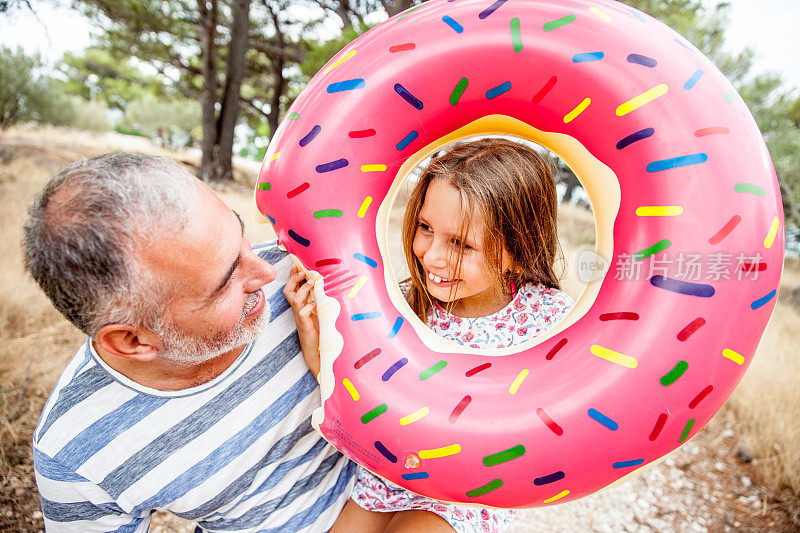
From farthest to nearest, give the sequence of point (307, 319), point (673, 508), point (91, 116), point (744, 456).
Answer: point (91, 116)
point (744, 456)
point (673, 508)
point (307, 319)

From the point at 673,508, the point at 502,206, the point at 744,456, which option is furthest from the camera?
the point at 744,456

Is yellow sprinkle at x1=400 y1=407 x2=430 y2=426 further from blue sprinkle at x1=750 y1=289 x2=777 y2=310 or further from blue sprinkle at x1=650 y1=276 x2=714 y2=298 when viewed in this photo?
blue sprinkle at x1=750 y1=289 x2=777 y2=310

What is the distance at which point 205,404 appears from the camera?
38.9 inches

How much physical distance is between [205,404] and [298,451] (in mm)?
254

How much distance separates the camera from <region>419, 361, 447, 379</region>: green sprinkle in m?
0.91

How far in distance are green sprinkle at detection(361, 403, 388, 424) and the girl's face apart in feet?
1.16

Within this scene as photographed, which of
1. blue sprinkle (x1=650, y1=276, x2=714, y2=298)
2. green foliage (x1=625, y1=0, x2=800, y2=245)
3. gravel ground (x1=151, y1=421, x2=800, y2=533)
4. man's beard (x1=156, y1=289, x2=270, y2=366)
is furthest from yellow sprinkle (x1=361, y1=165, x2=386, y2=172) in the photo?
green foliage (x1=625, y1=0, x2=800, y2=245)

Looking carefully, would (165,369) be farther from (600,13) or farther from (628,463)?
(600,13)

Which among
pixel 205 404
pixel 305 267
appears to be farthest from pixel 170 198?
pixel 205 404

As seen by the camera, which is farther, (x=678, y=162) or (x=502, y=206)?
(x=502, y=206)

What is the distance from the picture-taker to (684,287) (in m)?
0.83

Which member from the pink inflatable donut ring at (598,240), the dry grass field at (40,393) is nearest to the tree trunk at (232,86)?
the dry grass field at (40,393)

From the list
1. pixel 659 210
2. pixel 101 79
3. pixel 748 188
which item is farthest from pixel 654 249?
pixel 101 79

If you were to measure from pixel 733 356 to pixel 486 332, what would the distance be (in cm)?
55
